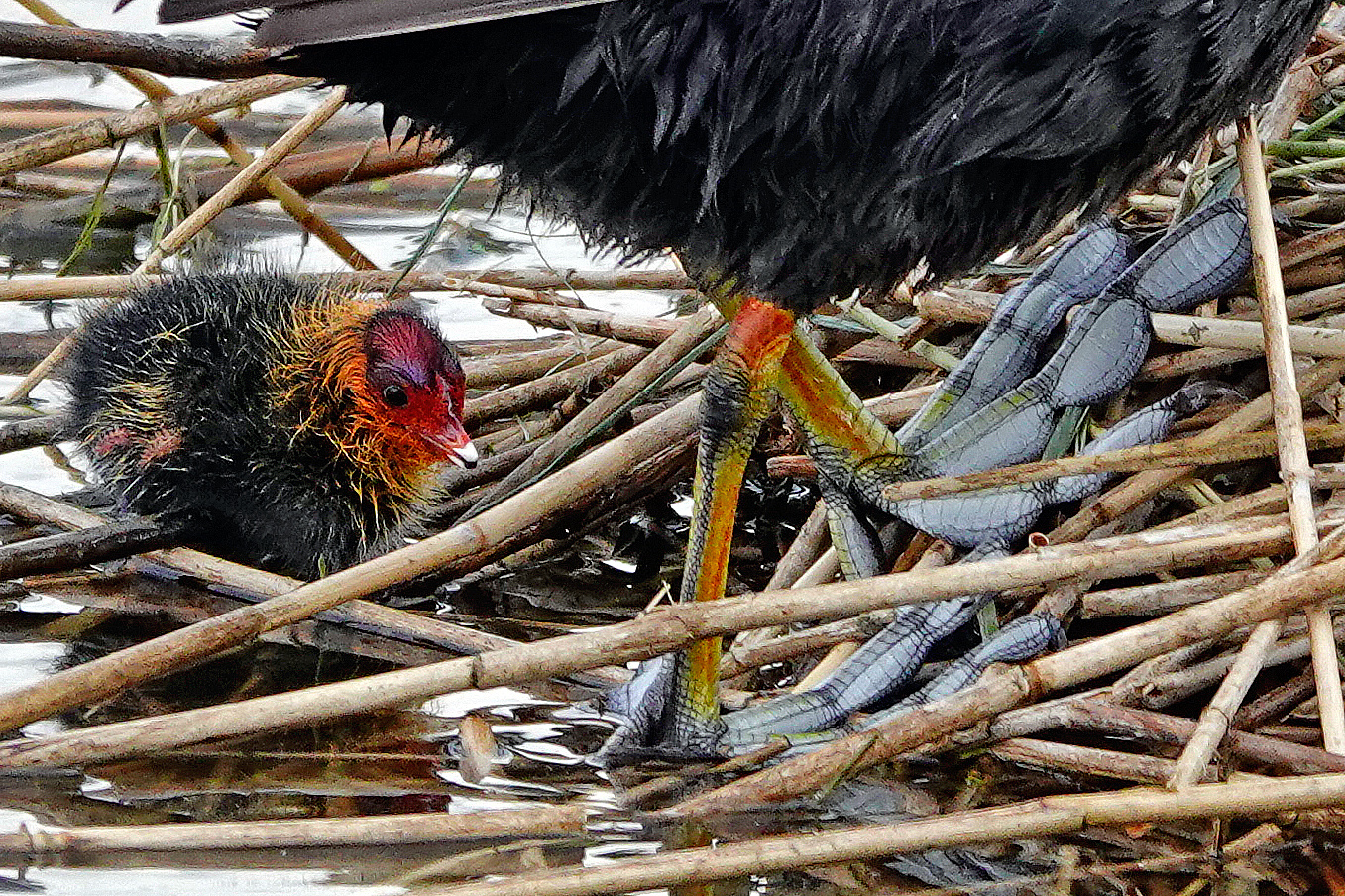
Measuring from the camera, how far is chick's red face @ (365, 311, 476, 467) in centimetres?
298

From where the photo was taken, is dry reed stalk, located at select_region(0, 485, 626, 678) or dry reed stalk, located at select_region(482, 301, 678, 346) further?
dry reed stalk, located at select_region(482, 301, 678, 346)

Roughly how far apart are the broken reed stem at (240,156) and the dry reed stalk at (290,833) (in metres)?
1.83

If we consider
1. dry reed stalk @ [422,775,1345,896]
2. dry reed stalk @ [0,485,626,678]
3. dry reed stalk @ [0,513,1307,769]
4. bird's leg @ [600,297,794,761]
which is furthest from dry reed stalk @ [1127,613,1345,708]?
dry reed stalk @ [0,485,626,678]

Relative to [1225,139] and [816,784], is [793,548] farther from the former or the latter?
[1225,139]

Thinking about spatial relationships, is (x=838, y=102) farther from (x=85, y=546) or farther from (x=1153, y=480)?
(x=85, y=546)

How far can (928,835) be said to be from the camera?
1901 mm

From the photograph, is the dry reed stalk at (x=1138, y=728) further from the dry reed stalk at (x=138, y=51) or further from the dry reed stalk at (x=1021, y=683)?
the dry reed stalk at (x=138, y=51)

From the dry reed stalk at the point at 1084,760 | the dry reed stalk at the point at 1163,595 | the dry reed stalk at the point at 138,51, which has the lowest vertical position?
the dry reed stalk at the point at 1084,760

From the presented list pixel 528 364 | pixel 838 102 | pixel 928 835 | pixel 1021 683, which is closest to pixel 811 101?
pixel 838 102

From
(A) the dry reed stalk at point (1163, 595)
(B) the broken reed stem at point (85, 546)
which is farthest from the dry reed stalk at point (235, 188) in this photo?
(A) the dry reed stalk at point (1163, 595)

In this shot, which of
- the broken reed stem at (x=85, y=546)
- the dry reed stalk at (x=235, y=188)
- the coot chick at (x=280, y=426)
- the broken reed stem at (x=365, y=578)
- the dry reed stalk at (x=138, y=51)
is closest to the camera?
the broken reed stem at (x=365, y=578)

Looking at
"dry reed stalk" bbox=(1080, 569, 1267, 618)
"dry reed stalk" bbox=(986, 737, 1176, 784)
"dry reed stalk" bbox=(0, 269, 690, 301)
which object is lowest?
"dry reed stalk" bbox=(986, 737, 1176, 784)

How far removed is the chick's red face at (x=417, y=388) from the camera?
117 inches

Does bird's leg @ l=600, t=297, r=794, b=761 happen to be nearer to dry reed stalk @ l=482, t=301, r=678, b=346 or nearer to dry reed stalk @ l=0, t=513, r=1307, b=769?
dry reed stalk @ l=0, t=513, r=1307, b=769
